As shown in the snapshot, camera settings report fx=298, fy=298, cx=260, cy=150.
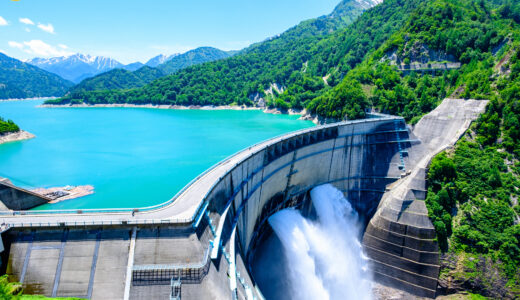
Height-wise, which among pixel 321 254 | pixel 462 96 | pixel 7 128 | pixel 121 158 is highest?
pixel 462 96

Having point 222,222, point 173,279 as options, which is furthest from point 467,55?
point 173,279

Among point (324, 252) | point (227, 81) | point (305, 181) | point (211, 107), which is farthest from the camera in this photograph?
point (227, 81)

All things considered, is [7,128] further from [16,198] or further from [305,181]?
[305,181]

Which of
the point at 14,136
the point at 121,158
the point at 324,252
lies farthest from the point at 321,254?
the point at 14,136

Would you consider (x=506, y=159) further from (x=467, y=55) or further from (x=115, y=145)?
(x=115, y=145)

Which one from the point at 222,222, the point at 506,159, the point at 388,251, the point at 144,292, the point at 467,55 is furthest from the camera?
the point at 467,55
